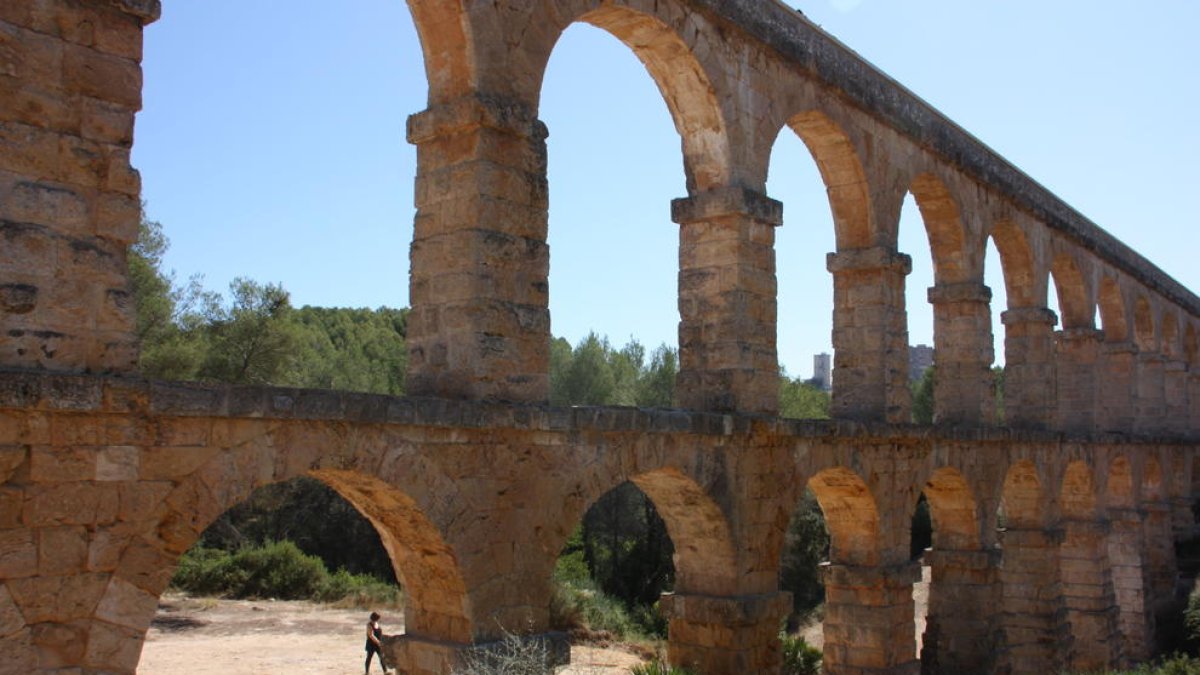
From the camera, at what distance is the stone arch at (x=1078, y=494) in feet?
50.0

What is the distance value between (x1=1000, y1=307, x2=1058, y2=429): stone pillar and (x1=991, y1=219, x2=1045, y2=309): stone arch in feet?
0.49

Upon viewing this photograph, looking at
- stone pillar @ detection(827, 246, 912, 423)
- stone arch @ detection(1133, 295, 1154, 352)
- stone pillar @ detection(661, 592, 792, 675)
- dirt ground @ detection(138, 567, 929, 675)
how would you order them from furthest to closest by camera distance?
1. stone arch @ detection(1133, 295, 1154, 352)
2. dirt ground @ detection(138, 567, 929, 675)
3. stone pillar @ detection(827, 246, 912, 423)
4. stone pillar @ detection(661, 592, 792, 675)

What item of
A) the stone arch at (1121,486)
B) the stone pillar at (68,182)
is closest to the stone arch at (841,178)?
the stone pillar at (68,182)

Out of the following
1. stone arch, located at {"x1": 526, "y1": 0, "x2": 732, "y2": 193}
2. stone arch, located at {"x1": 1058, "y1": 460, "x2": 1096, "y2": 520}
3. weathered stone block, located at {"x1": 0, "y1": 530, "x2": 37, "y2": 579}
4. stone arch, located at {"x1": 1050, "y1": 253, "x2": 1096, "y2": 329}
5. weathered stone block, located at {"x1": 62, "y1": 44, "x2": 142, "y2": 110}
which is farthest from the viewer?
stone arch, located at {"x1": 1050, "y1": 253, "x2": 1096, "y2": 329}

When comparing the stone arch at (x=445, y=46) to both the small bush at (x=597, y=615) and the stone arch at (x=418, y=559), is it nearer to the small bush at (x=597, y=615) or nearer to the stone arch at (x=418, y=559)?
the stone arch at (x=418, y=559)

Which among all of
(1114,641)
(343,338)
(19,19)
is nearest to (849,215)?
(19,19)

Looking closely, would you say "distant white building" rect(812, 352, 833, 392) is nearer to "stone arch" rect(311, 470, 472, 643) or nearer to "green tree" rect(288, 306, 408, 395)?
"green tree" rect(288, 306, 408, 395)

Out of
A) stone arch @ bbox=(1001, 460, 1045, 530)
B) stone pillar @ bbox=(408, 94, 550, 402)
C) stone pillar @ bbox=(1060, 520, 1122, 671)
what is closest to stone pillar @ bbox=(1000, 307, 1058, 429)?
stone arch @ bbox=(1001, 460, 1045, 530)

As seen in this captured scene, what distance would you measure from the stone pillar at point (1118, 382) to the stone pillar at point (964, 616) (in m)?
7.99

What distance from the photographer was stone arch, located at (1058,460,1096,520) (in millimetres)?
15227

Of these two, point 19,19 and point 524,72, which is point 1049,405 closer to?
point 524,72

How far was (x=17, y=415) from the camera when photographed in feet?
14.1

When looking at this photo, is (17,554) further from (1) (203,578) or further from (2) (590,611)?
(1) (203,578)

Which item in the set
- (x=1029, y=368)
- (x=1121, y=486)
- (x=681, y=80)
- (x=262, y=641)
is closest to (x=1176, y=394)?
(x=1121, y=486)
